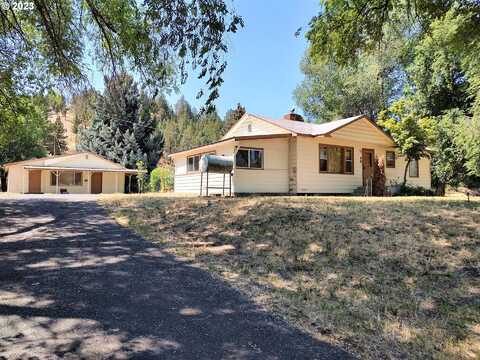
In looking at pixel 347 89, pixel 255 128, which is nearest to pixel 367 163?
pixel 255 128

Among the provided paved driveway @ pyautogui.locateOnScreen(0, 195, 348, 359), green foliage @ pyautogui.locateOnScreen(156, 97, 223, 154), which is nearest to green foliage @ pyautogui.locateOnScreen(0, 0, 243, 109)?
paved driveway @ pyautogui.locateOnScreen(0, 195, 348, 359)

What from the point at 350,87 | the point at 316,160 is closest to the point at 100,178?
the point at 316,160

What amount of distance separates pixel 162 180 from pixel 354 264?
22184 mm

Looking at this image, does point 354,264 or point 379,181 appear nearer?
point 354,264

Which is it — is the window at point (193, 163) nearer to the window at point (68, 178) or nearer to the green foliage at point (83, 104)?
the green foliage at point (83, 104)

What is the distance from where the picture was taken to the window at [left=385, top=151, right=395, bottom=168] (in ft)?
61.2

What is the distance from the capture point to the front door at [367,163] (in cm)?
1748

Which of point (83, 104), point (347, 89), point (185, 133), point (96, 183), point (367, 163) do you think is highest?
point (347, 89)

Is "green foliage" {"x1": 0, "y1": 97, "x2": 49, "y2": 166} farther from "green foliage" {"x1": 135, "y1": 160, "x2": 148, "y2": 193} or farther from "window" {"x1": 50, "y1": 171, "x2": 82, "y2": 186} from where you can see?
"window" {"x1": 50, "y1": 171, "x2": 82, "y2": 186}

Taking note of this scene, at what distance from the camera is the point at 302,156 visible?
15.4 m

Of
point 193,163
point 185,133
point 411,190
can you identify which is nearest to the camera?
point 411,190

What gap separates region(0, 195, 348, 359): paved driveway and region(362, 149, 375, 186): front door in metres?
14.1

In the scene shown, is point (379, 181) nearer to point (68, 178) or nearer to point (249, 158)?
point (249, 158)

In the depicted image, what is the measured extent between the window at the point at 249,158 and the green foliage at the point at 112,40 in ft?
26.0
